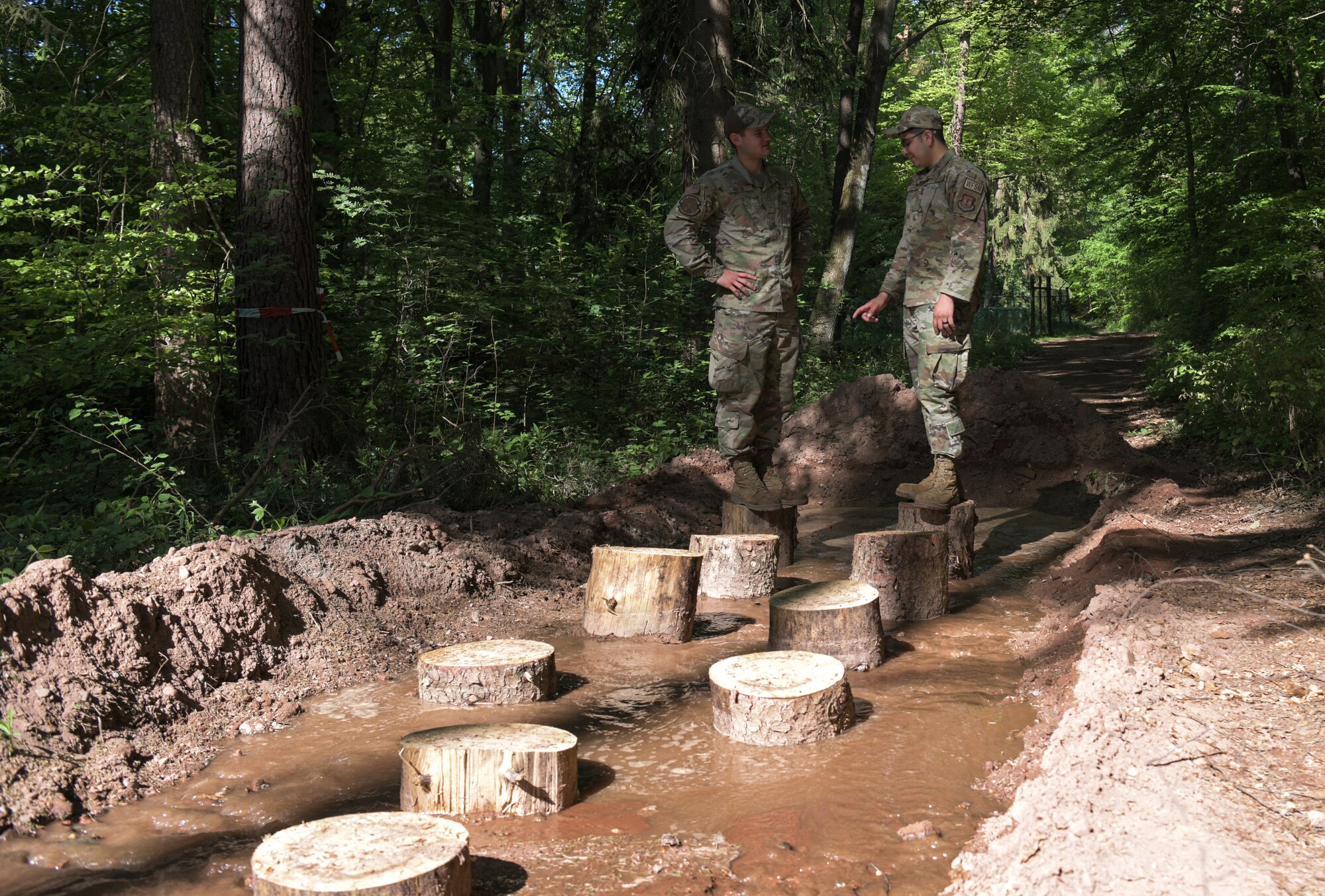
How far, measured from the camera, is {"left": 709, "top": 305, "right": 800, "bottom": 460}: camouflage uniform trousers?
6605 millimetres

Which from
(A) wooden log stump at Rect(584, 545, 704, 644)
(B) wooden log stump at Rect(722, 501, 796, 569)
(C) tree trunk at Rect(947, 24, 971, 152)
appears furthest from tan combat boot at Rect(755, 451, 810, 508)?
(C) tree trunk at Rect(947, 24, 971, 152)

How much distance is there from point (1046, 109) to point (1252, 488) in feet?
92.4

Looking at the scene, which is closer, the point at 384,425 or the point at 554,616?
the point at 554,616

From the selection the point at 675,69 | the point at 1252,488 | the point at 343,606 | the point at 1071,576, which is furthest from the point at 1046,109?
the point at 343,606

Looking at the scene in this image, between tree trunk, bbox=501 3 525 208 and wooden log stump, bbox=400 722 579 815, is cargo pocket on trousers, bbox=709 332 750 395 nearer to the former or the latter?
wooden log stump, bbox=400 722 579 815

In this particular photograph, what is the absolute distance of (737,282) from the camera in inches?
256

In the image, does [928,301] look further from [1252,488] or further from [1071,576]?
[1252,488]

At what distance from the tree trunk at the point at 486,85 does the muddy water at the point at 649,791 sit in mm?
10524

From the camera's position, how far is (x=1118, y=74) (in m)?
17.4

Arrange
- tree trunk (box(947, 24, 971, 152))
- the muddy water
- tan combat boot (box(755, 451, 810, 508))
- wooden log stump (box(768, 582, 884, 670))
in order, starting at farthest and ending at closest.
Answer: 1. tree trunk (box(947, 24, 971, 152))
2. tan combat boot (box(755, 451, 810, 508))
3. wooden log stump (box(768, 582, 884, 670))
4. the muddy water

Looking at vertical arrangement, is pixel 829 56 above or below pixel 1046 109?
below

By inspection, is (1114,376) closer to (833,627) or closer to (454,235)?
(454,235)

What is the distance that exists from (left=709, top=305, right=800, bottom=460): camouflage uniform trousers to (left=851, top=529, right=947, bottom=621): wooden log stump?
151cm

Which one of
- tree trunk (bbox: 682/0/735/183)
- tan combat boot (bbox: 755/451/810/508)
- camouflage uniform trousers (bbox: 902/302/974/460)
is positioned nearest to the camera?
camouflage uniform trousers (bbox: 902/302/974/460)
